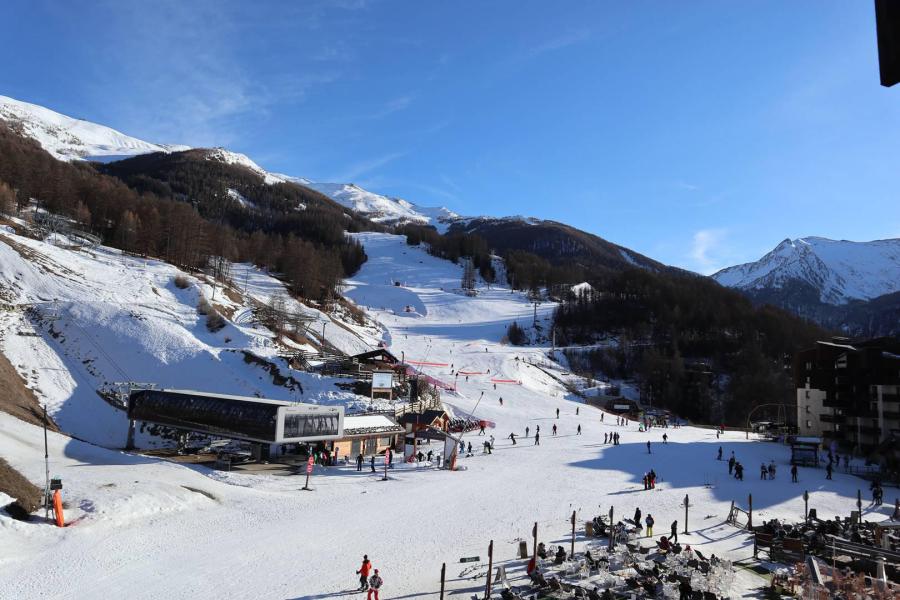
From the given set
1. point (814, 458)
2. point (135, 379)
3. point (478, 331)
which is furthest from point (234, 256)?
point (814, 458)

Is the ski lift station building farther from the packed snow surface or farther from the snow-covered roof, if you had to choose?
the packed snow surface

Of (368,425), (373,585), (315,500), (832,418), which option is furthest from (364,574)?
(832,418)

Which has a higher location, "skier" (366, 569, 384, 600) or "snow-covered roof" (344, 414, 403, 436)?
"snow-covered roof" (344, 414, 403, 436)

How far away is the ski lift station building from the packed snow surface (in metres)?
2.46

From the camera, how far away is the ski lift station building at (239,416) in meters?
28.7

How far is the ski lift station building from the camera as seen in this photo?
28.7 m

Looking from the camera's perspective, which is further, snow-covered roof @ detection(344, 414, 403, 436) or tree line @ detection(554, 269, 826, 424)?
tree line @ detection(554, 269, 826, 424)

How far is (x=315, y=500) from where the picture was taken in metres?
23.6

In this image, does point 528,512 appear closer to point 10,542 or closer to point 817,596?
point 817,596

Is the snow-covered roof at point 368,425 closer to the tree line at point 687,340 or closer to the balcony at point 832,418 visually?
the balcony at point 832,418

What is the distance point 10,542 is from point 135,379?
1112 inches

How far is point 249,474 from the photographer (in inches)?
1062

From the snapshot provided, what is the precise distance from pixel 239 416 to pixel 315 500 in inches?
337

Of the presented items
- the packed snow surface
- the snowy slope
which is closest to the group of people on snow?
the packed snow surface
